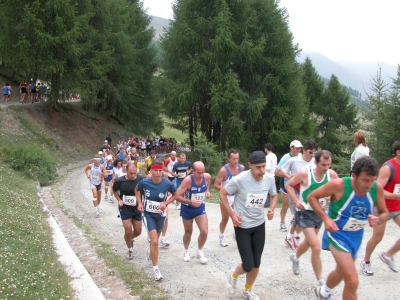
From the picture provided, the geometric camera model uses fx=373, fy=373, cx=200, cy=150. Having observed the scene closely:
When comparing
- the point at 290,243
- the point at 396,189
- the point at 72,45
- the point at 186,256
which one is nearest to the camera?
the point at 396,189

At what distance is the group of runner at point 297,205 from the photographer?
175 inches

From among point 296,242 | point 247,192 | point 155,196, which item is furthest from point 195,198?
point 296,242

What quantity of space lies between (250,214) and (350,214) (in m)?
1.56

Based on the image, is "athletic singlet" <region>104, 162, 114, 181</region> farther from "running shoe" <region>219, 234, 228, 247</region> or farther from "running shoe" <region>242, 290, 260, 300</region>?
"running shoe" <region>242, 290, 260, 300</region>

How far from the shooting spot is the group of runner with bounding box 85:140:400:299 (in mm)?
4453

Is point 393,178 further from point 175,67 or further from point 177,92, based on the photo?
point 175,67

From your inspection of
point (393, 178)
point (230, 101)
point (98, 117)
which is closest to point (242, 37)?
point (230, 101)

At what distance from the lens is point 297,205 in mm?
6027

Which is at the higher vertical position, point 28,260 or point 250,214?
point 250,214

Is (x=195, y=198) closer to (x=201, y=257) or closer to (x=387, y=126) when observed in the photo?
(x=201, y=257)

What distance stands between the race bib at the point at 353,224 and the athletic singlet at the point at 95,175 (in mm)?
10684

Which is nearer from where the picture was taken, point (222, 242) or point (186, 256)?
point (186, 256)

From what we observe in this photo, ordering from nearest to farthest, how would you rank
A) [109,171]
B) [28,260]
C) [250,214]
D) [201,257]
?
[250,214] < [28,260] < [201,257] < [109,171]

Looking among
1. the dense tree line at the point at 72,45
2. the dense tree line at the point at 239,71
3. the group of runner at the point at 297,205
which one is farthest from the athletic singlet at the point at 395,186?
the dense tree line at the point at 72,45
